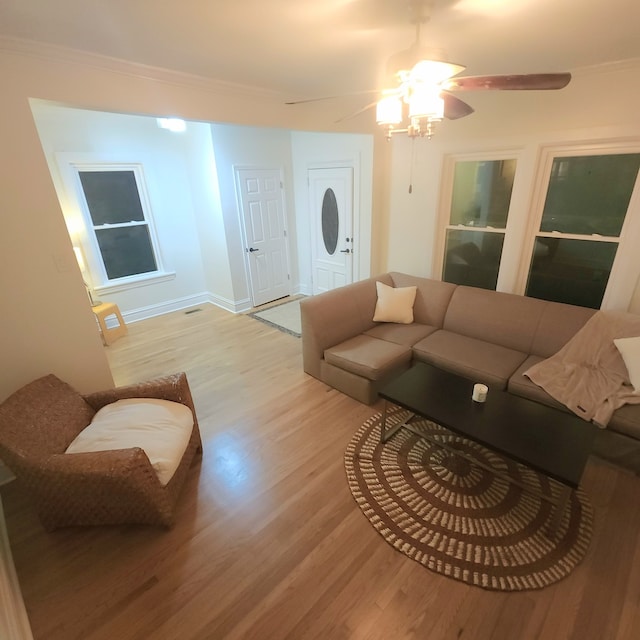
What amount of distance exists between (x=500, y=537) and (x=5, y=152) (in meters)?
3.47

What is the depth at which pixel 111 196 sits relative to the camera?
14.0ft

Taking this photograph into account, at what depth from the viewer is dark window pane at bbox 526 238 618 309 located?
2924 millimetres

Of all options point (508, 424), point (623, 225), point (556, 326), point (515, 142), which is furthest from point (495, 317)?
point (515, 142)

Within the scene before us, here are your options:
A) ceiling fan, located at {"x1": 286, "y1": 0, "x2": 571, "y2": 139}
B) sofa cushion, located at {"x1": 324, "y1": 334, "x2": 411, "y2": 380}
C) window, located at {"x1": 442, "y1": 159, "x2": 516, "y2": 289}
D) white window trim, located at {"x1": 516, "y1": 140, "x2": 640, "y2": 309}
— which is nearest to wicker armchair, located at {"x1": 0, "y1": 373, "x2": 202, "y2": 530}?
sofa cushion, located at {"x1": 324, "y1": 334, "x2": 411, "y2": 380}

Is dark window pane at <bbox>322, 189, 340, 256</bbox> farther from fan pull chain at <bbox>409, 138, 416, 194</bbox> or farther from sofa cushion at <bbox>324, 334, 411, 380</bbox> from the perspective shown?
sofa cushion at <bbox>324, 334, 411, 380</bbox>

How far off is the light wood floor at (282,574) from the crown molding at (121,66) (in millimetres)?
2560

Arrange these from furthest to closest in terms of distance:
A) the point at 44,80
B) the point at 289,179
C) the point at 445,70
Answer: the point at 289,179 < the point at 44,80 < the point at 445,70

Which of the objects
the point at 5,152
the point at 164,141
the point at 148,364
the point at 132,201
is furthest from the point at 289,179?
the point at 5,152

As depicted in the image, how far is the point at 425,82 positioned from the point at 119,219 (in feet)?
13.9

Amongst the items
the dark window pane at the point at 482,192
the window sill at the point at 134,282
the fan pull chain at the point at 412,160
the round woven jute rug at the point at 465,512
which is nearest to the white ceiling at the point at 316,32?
the dark window pane at the point at 482,192

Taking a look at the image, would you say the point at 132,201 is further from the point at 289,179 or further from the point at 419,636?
the point at 419,636

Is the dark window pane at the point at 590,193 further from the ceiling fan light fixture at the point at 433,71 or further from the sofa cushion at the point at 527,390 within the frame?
the ceiling fan light fixture at the point at 433,71

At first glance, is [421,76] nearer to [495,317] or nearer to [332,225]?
[495,317]

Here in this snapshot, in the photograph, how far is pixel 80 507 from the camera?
178cm
